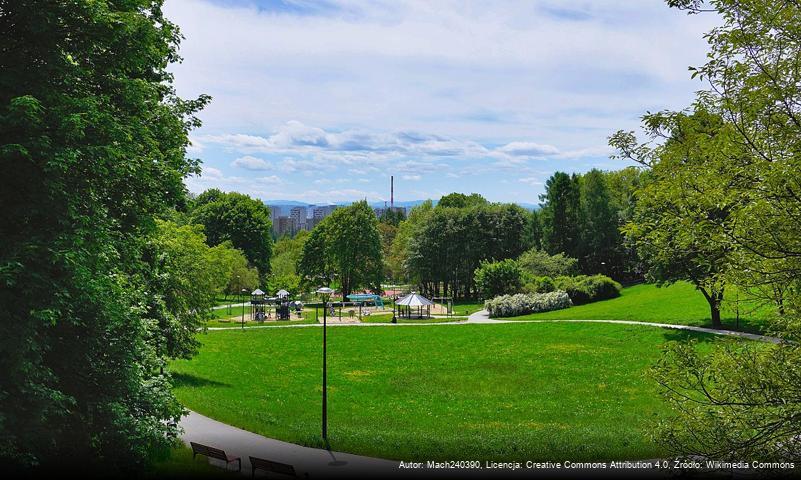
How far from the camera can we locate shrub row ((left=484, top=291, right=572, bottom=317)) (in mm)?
51938

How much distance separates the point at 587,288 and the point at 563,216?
64.6 ft

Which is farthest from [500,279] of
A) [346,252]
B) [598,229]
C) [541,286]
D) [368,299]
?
[598,229]

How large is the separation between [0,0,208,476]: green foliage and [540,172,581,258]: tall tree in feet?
216

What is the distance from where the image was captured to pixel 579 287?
186ft

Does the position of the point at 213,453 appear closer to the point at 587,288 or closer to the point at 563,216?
the point at 587,288

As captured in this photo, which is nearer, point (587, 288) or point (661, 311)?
point (661, 311)

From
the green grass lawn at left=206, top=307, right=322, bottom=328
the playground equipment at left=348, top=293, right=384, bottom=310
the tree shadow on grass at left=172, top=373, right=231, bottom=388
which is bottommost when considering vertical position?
the tree shadow on grass at left=172, top=373, right=231, bottom=388

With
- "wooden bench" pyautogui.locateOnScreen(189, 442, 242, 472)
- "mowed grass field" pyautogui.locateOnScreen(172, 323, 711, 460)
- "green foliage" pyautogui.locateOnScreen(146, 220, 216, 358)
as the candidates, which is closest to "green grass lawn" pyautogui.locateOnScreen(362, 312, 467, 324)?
"mowed grass field" pyautogui.locateOnScreen(172, 323, 711, 460)

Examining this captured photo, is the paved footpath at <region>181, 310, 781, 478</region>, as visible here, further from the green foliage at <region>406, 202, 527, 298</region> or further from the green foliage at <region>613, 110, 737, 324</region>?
the green foliage at <region>406, 202, 527, 298</region>

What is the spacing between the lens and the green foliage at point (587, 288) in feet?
187

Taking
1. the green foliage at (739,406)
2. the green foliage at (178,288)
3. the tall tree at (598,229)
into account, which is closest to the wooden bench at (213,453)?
the green foliage at (178,288)

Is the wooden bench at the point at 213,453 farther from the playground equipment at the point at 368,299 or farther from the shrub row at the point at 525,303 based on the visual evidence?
the playground equipment at the point at 368,299

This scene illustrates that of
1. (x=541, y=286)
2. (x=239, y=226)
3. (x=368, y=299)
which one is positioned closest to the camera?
(x=541, y=286)

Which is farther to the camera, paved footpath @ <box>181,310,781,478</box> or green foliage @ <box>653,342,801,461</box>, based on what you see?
paved footpath @ <box>181,310,781,478</box>
